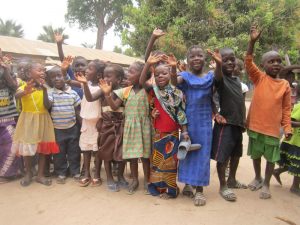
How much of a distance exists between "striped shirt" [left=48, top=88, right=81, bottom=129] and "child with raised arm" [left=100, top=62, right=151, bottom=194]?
2.30 feet

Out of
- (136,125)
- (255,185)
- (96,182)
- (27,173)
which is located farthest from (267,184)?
(27,173)

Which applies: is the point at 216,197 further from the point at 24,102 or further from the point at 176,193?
the point at 24,102

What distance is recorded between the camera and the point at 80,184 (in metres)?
4.01

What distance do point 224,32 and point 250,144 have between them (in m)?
8.79

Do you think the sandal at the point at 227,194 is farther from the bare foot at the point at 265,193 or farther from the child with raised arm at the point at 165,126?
the child with raised arm at the point at 165,126

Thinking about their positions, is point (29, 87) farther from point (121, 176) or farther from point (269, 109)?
point (269, 109)

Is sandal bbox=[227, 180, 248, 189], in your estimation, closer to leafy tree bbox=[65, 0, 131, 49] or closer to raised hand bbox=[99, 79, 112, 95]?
raised hand bbox=[99, 79, 112, 95]

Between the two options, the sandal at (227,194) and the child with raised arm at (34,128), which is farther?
the child with raised arm at (34,128)

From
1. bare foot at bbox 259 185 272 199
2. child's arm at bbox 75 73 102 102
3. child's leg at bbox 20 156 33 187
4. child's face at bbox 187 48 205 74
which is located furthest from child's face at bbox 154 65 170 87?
child's leg at bbox 20 156 33 187

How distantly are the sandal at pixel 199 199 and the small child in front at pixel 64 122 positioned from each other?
1639 millimetres

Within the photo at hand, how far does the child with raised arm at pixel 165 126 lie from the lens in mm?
3514

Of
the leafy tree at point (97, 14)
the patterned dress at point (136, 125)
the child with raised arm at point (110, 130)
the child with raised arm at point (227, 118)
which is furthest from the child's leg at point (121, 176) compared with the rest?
the leafy tree at point (97, 14)

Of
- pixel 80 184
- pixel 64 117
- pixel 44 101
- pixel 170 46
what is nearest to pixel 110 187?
pixel 80 184

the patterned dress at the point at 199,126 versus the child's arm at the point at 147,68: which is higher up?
the child's arm at the point at 147,68
